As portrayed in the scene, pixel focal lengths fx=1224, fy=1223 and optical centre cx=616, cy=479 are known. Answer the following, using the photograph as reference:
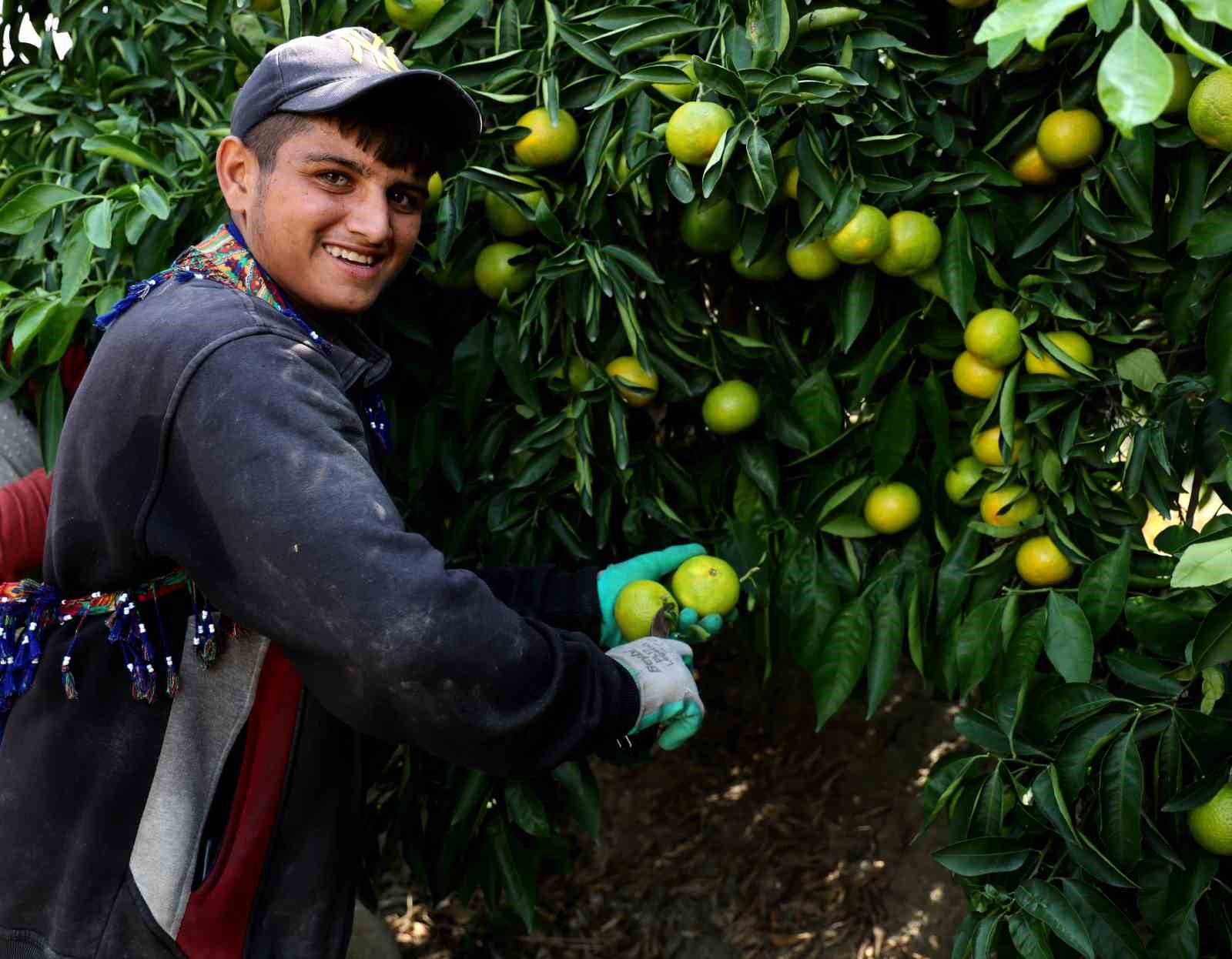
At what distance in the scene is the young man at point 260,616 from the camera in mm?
1336

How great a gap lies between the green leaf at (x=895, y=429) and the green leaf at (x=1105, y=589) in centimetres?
36

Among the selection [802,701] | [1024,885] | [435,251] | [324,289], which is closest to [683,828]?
[802,701]

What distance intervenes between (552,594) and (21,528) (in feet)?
3.04

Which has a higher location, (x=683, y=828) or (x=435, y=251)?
(x=435, y=251)

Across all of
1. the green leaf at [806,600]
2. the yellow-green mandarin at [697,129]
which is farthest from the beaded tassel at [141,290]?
the green leaf at [806,600]

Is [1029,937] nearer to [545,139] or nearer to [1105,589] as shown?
[1105,589]

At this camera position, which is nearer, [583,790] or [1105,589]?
[1105,589]

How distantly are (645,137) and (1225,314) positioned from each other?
852 mm

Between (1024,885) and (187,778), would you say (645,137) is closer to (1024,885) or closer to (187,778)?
(187,778)

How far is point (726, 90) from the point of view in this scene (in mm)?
1711

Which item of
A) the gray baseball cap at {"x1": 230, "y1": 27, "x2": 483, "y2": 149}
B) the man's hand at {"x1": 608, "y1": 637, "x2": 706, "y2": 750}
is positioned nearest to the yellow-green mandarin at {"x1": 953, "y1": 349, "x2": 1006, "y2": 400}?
the man's hand at {"x1": 608, "y1": 637, "x2": 706, "y2": 750}

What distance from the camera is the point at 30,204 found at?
6.54 feet

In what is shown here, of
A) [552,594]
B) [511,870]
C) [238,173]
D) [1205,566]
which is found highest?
[238,173]

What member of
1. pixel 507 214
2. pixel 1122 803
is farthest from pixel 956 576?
pixel 507 214
